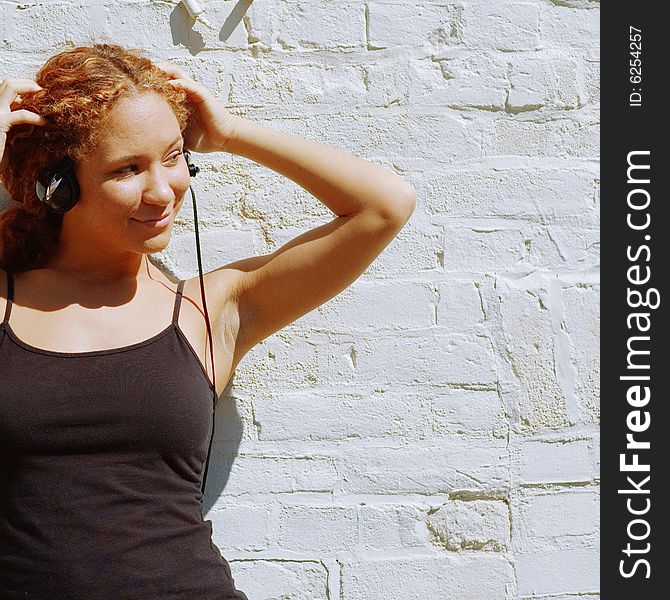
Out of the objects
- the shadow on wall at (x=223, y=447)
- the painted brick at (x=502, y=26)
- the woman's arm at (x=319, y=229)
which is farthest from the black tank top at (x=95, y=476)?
the painted brick at (x=502, y=26)

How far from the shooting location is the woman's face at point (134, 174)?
1668mm

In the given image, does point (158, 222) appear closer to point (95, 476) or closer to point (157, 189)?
point (157, 189)

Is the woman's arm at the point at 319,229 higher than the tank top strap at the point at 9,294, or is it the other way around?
the woman's arm at the point at 319,229

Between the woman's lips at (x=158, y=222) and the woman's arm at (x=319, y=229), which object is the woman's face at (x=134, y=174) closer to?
the woman's lips at (x=158, y=222)

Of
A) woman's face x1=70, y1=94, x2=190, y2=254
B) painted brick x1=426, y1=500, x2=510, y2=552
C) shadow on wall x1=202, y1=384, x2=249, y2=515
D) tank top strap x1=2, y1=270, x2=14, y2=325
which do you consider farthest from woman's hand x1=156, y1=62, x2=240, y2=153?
painted brick x1=426, y1=500, x2=510, y2=552

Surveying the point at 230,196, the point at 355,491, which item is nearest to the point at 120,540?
the point at 355,491

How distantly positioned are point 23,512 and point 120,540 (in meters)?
0.18

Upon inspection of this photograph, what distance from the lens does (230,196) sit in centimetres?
212

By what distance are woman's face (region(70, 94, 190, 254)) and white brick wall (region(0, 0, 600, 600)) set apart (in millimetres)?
394

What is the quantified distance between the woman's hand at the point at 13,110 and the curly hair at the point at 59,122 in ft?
0.04

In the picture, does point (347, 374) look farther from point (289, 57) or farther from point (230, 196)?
point (289, 57)

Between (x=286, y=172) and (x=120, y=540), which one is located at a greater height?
(x=286, y=172)

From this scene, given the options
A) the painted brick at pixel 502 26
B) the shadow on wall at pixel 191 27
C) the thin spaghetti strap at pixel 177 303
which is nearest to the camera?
the thin spaghetti strap at pixel 177 303

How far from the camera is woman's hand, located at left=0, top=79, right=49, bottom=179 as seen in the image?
1671 millimetres
